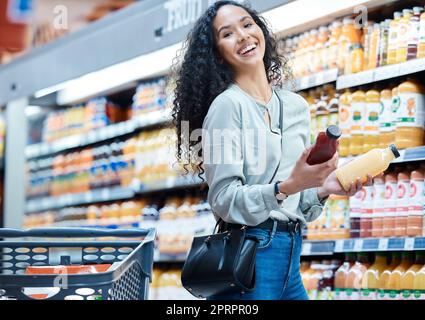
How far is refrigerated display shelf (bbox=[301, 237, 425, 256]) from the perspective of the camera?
3.69 meters

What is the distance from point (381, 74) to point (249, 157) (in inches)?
57.8

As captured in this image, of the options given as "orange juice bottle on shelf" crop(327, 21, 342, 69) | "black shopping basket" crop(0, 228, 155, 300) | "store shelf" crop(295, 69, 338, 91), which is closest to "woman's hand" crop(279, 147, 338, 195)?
"black shopping basket" crop(0, 228, 155, 300)

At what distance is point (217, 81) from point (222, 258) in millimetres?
501

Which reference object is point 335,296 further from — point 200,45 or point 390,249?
point 200,45

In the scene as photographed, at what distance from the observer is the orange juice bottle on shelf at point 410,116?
3.80m

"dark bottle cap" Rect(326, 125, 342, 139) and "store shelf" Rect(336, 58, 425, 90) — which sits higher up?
"store shelf" Rect(336, 58, 425, 90)

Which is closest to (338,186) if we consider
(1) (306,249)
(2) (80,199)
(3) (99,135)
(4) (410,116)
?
(4) (410,116)

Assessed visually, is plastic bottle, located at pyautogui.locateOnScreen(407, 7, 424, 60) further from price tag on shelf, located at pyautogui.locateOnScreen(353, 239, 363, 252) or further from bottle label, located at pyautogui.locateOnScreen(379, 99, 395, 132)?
price tag on shelf, located at pyautogui.locateOnScreen(353, 239, 363, 252)

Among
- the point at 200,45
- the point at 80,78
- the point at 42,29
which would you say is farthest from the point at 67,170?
the point at 200,45

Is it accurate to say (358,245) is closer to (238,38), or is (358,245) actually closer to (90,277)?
(238,38)

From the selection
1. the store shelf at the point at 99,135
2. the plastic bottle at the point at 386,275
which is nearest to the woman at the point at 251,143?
the plastic bottle at the point at 386,275

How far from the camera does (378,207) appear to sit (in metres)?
3.98

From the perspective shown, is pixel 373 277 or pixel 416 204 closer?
pixel 416 204

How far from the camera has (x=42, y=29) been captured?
8305 millimetres
